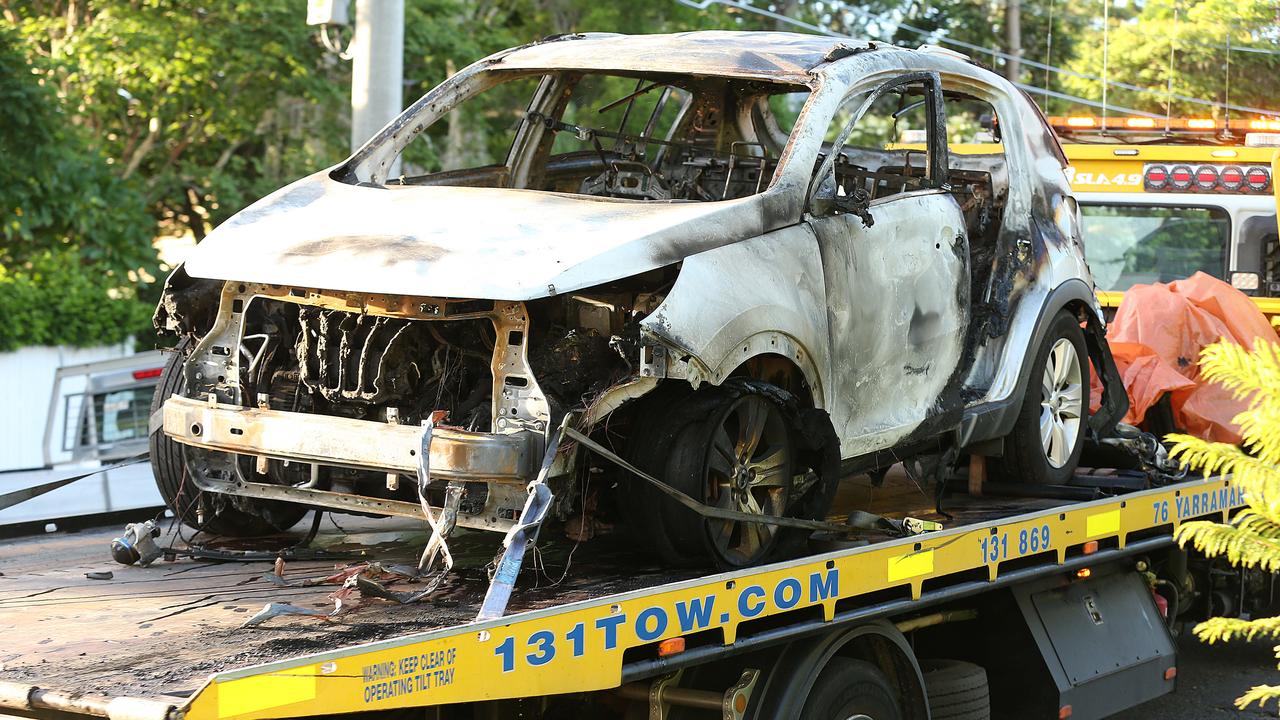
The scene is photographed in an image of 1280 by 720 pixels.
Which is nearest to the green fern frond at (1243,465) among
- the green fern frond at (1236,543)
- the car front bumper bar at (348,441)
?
the green fern frond at (1236,543)

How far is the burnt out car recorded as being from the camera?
15.6 ft

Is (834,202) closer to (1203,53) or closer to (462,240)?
(462,240)

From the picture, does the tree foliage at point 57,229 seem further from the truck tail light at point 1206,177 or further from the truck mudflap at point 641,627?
the truck mudflap at point 641,627

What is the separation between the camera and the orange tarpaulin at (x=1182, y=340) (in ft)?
26.9

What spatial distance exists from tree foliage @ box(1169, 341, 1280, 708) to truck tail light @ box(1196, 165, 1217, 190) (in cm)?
595

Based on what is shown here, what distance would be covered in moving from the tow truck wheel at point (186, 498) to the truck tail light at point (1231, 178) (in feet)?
20.7

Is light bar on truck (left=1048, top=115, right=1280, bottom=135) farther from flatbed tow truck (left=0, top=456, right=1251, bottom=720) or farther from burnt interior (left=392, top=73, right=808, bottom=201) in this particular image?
burnt interior (left=392, top=73, right=808, bottom=201)

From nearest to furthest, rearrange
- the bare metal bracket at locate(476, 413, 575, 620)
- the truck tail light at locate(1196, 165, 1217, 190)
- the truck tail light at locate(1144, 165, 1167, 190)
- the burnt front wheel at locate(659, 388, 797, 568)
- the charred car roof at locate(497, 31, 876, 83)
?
the bare metal bracket at locate(476, 413, 575, 620) → the burnt front wheel at locate(659, 388, 797, 568) → the charred car roof at locate(497, 31, 876, 83) → the truck tail light at locate(1196, 165, 1217, 190) → the truck tail light at locate(1144, 165, 1167, 190)

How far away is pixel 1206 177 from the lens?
31.8 feet

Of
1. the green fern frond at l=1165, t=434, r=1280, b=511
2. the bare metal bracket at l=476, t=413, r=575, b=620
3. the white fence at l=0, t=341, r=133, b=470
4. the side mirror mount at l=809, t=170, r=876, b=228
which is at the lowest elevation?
the white fence at l=0, t=341, r=133, b=470

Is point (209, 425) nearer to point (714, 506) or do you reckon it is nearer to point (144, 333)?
point (714, 506)

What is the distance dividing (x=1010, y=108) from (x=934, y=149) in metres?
0.74

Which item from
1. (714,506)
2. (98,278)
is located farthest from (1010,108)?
(98,278)

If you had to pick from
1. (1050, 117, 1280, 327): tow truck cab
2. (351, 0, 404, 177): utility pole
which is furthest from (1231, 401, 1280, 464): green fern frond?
(351, 0, 404, 177): utility pole
